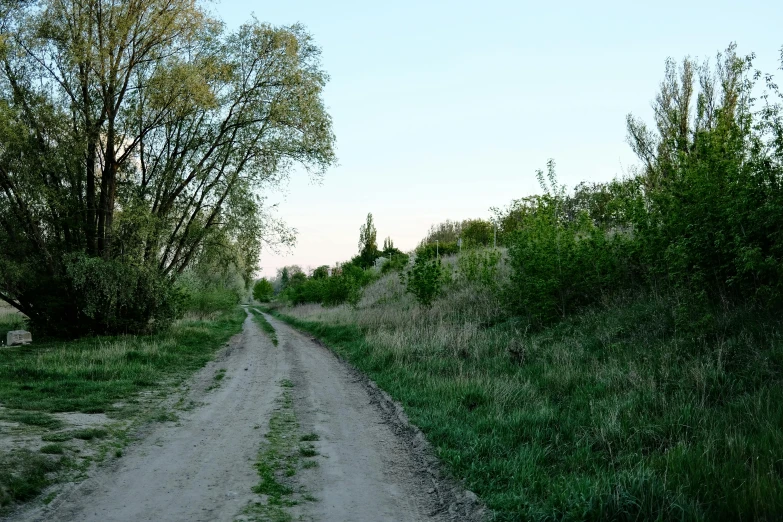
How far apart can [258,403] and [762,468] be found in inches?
314

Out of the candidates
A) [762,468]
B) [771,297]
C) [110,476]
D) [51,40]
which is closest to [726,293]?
[771,297]

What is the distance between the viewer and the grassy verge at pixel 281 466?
203 inches

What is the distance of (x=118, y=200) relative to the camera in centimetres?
2081

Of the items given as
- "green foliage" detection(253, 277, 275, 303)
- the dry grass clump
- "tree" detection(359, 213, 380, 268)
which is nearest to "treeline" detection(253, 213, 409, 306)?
"tree" detection(359, 213, 380, 268)

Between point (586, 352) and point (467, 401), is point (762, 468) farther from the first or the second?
point (586, 352)

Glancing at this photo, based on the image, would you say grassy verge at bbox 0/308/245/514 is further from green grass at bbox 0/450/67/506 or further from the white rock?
the white rock

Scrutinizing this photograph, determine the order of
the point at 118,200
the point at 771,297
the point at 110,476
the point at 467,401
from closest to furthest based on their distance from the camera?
the point at 110,476 < the point at 771,297 < the point at 467,401 < the point at 118,200

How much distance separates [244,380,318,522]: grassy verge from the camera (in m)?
5.16

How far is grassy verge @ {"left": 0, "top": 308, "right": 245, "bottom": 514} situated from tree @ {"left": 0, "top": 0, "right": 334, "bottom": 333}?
7.76 feet

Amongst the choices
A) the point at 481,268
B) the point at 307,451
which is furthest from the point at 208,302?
the point at 307,451

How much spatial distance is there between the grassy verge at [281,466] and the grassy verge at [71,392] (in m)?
1.94

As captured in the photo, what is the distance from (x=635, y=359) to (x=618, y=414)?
284 cm

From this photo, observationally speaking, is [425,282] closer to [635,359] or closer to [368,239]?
[635,359]

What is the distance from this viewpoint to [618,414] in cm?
698
